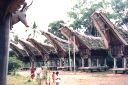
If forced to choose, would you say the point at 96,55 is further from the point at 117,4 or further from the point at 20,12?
the point at 20,12

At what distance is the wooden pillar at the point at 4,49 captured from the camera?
16.2 feet

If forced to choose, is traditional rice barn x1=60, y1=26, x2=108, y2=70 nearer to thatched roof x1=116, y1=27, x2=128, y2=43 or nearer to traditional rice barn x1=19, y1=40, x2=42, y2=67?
thatched roof x1=116, y1=27, x2=128, y2=43

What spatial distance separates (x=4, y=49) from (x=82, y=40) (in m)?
21.9

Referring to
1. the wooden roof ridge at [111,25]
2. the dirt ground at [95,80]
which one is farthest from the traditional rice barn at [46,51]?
the dirt ground at [95,80]

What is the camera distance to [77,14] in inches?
1604

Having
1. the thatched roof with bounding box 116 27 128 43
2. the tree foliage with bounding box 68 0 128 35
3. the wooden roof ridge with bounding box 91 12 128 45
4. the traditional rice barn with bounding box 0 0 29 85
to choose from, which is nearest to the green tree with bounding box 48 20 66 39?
the tree foliage with bounding box 68 0 128 35

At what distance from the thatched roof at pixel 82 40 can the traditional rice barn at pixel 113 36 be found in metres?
3.73

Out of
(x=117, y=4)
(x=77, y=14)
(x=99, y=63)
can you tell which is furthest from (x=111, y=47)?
(x=77, y=14)

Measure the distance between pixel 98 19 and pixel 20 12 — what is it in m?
16.9

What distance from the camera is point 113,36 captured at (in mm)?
22719

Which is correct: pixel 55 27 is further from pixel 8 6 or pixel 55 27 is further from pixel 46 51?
pixel 8 6

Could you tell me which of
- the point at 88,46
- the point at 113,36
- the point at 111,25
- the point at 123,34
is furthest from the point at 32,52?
the point at 111,25

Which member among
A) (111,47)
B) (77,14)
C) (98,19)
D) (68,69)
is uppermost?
(77,14)

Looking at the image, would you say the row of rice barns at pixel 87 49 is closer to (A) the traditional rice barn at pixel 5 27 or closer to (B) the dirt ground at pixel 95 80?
(B) the dirt ground at pixel 95 80
